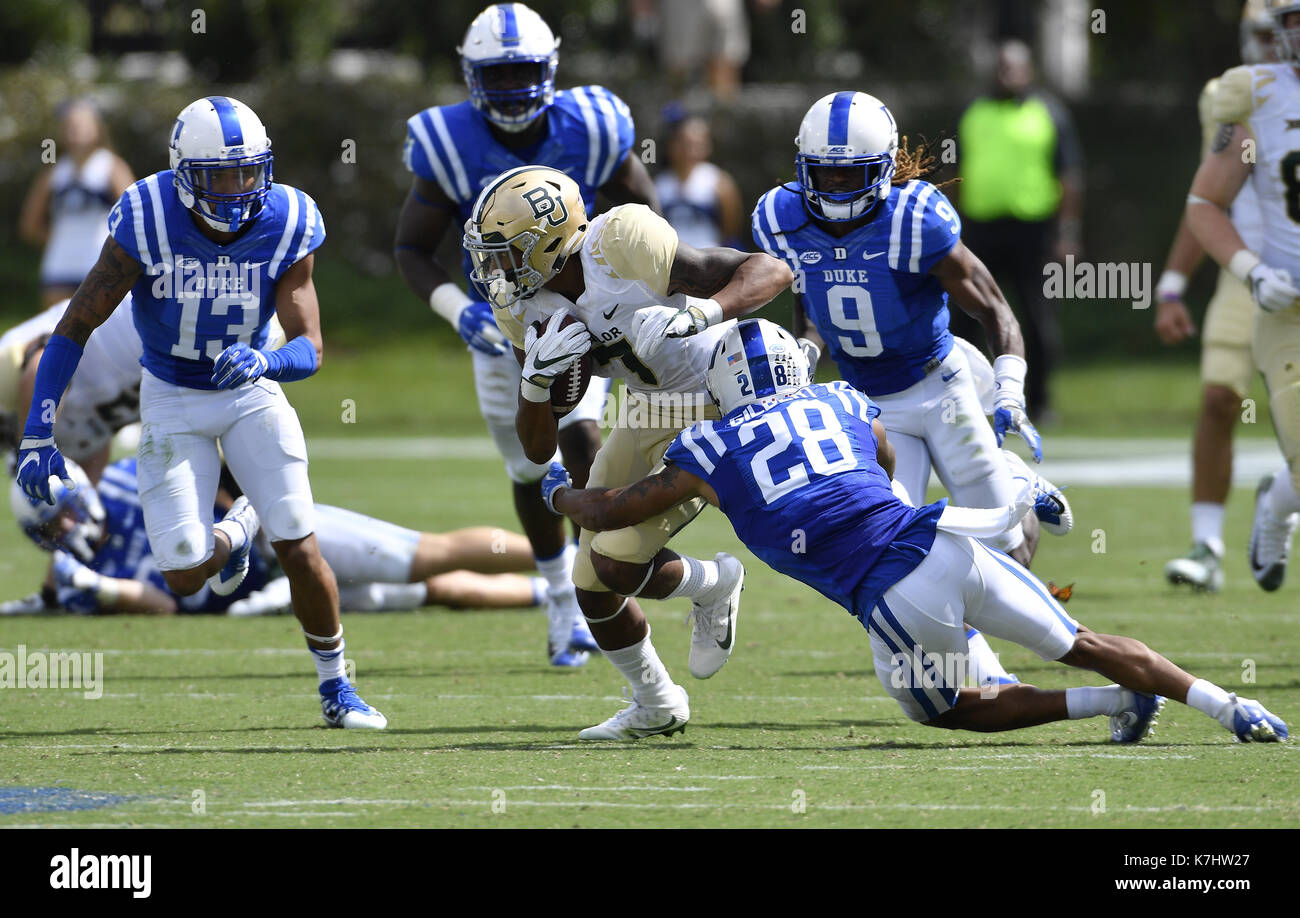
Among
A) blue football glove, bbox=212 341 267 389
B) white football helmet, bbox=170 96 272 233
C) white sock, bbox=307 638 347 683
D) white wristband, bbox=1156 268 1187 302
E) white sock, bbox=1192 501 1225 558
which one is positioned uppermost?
white football helmet, bbox=170 96 272 233

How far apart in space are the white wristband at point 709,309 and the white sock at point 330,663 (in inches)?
60.0

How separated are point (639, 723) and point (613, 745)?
0.11 meters

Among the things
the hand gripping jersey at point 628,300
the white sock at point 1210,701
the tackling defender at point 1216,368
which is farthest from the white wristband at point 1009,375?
the tackling defender at point 1216,368

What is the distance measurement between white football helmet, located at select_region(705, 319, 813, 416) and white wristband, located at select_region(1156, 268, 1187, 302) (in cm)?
335

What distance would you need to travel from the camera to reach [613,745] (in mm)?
5219

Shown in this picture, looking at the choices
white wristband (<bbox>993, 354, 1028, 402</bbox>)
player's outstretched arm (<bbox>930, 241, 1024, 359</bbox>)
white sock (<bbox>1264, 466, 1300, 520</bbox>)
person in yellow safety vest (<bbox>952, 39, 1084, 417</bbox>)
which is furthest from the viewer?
person in yellow safety vest (<bbox>952, 39, 1084, 417</bbox>)

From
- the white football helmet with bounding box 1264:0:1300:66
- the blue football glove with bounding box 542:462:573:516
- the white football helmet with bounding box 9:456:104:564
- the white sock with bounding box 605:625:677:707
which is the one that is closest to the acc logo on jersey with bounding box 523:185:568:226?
the blue football glove with bounding box 542:462:573:516

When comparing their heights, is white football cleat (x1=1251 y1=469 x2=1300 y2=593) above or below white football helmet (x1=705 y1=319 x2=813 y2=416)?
below

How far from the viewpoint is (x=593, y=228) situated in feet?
16.7

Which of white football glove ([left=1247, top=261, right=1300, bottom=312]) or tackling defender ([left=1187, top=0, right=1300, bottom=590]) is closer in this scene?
white football glove ([left=1247, top=261, right=1300, bottom=312])

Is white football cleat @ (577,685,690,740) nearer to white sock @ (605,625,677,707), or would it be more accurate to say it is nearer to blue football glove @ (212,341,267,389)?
white sock @ (605,625,677,707)

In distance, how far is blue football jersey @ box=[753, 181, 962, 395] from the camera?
221 inches

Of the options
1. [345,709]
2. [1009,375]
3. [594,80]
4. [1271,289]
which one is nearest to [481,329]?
[345,709]

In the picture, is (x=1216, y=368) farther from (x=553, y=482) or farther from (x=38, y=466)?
(x=38, y=466)
